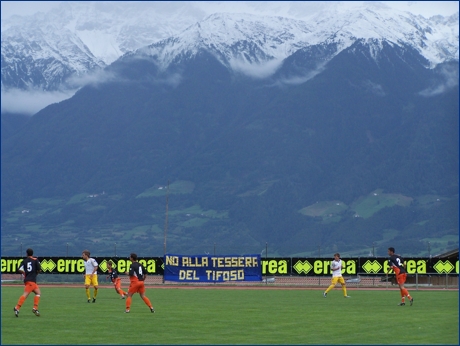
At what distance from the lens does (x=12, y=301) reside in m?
33.9

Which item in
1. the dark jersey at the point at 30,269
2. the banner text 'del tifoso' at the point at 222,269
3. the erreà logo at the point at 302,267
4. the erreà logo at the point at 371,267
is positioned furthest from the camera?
the banner text 'del tifoso' at the point at 222,269

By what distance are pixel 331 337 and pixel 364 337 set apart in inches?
25.9

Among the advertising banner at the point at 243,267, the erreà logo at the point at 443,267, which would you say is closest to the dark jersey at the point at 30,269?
the advertising banner at the point at 243,267

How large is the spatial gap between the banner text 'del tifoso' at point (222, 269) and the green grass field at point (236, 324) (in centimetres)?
2304

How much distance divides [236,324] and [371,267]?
1211 inches

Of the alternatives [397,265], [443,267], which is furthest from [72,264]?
[397,265]

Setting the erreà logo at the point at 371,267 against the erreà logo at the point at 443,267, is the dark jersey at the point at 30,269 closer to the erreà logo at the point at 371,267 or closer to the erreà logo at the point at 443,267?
the erreà logo at the point at 371,267

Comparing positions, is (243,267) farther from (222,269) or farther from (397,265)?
Result: (397,265)

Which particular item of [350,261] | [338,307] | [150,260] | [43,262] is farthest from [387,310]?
[43,262]

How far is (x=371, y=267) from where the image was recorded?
2051 inches

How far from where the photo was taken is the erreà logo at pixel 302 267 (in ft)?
177

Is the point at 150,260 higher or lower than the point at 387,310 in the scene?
higher

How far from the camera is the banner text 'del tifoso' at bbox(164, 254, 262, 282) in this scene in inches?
2163

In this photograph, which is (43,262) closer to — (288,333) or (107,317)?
(107,317)
